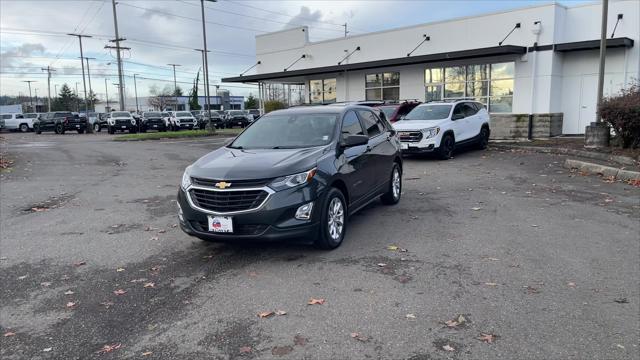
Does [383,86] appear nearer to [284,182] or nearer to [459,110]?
[459,110]

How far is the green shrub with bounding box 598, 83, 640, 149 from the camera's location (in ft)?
41.4

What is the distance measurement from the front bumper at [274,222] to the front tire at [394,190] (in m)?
3.15

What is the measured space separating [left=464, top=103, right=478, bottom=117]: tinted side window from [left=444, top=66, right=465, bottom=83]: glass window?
676 centimetres

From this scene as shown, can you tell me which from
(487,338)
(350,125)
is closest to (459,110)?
(350,125)

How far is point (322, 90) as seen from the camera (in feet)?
101

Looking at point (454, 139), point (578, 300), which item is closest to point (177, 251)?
point (578, 300)

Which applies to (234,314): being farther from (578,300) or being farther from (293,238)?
(578,300)

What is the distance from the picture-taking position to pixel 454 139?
1563 cm

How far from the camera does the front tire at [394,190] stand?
852cm

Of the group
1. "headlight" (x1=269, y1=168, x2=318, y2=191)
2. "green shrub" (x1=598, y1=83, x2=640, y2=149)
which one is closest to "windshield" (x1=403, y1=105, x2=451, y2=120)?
"green shrub" (x1=598, y1=83, x2=640, y2=149)

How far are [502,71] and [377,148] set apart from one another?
53.0ft

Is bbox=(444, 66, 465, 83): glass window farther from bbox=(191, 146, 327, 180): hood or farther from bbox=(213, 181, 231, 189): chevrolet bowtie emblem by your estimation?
bbox=(213, 181, 231, 189): chevrolet bowtie emblem

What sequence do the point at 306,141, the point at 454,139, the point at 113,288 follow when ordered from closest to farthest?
the point at 113,288 < the point at 306,141 < the point at 454,139

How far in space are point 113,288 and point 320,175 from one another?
2489 mm
